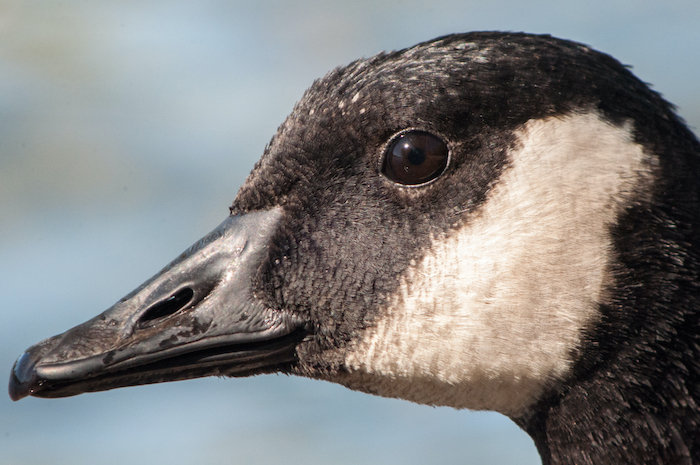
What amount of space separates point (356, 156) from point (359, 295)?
480 millimetres

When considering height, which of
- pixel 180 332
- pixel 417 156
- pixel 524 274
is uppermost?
pixel 417 156

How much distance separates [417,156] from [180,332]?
1.00m

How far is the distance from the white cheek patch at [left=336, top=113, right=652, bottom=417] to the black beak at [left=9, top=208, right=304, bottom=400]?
45cm

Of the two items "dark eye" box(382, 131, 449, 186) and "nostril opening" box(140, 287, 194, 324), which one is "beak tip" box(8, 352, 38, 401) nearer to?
"nostril opening" box(140, 287, 194, 324)

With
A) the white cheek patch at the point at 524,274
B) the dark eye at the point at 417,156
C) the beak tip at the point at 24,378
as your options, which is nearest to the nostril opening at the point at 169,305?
the beak tip at the point at 24,378

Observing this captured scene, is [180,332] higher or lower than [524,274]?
higher

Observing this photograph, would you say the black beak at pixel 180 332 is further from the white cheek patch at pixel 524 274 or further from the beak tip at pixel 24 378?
the white cheek patch at pixel 524 274

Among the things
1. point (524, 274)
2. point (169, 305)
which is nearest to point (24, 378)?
point (169, 305)

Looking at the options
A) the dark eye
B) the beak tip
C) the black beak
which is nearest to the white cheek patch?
the dark eye

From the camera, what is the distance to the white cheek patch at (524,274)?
103 inches

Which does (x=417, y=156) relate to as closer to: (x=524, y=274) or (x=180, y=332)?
(x=524, y=274)

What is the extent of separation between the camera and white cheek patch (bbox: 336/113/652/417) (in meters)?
2.61

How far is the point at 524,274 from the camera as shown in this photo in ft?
8.59

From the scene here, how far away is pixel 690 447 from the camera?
2.67m
